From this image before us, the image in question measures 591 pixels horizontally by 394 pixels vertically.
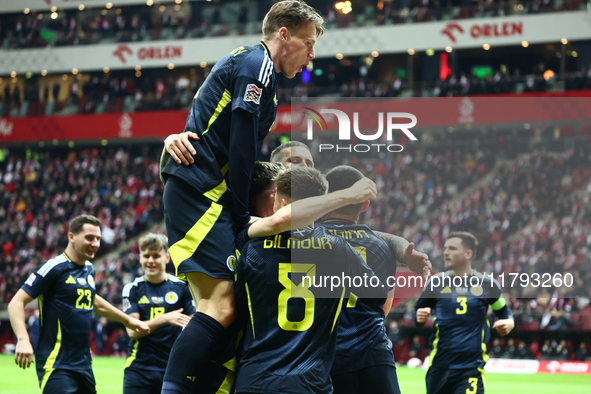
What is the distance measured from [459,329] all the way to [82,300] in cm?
404

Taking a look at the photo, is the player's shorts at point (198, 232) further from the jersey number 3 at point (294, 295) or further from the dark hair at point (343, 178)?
the dark hair at point (343, 178)

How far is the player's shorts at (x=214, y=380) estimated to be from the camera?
4012mm

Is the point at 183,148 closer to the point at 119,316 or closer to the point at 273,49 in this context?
the point at 273,49

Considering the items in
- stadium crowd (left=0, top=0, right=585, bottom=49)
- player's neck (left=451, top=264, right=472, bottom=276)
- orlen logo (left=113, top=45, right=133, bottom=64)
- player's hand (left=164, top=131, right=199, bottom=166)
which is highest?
stadium crowd (left=0, top=0, right=585, bottom=49)

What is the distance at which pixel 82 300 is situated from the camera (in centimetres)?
709

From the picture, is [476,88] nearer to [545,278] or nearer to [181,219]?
[545,278]

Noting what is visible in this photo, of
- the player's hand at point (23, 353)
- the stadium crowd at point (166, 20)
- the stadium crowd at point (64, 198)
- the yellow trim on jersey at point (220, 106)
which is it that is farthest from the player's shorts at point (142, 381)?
the stadium crowd at point (166, 20)

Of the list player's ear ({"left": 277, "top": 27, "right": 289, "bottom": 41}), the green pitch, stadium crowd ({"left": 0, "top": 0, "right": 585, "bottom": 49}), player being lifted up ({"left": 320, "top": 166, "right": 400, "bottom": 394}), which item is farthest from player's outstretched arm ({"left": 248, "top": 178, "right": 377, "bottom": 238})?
stadium crowd ({"left": 0, "top": 0, "right": 585, "bottom": 49})

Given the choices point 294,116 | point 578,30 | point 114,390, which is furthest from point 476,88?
point 294,116

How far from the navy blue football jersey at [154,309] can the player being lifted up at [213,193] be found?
10.8ft

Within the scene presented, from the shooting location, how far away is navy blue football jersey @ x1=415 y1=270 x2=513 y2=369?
24.3 ft

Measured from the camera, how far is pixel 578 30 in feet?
93.6

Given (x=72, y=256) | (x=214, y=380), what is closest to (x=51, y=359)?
(x=72, y=256)

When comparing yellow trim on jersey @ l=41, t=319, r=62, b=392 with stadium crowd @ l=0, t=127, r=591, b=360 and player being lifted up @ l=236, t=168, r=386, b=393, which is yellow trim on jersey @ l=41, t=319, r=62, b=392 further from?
player being lifted up @ l=236, t=168, r=386, b=393
